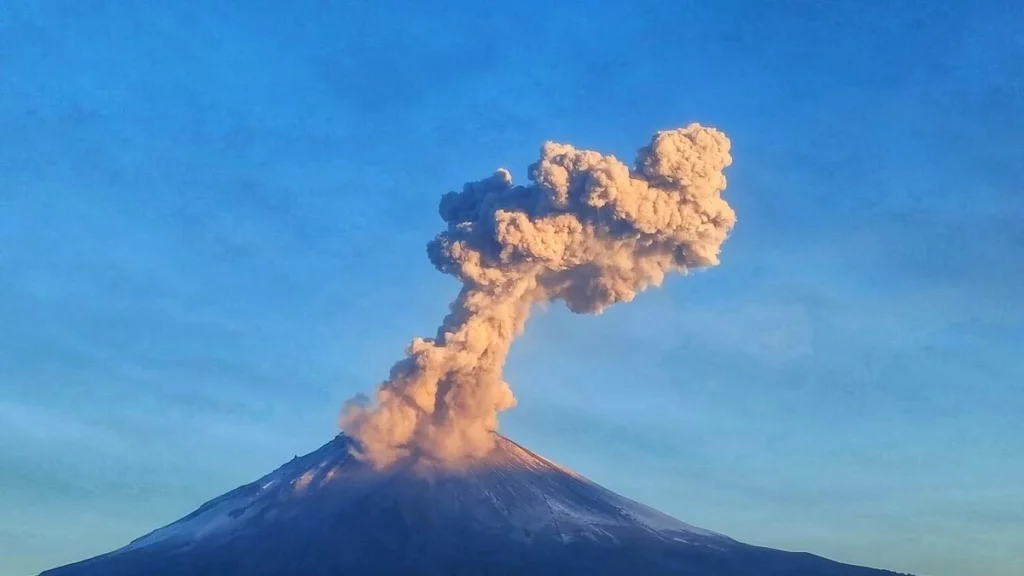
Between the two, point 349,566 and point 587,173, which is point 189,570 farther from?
point 587,173

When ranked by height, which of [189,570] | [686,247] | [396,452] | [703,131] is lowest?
[189,570]

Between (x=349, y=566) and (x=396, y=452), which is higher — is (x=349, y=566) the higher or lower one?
the lower one

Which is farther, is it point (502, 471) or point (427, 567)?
point (502, 471)

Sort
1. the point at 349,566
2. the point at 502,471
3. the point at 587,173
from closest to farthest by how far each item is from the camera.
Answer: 1. the point at 587,173
2. the point at 349,566
3. the point at 502,471

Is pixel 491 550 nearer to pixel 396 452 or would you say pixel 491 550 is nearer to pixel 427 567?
pixel 427 567

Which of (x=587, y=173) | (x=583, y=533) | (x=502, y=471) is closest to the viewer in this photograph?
(x=587, y=173)

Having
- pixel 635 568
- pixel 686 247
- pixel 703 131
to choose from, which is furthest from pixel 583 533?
pixel 703 131

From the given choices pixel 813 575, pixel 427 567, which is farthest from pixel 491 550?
pixel 813 575
